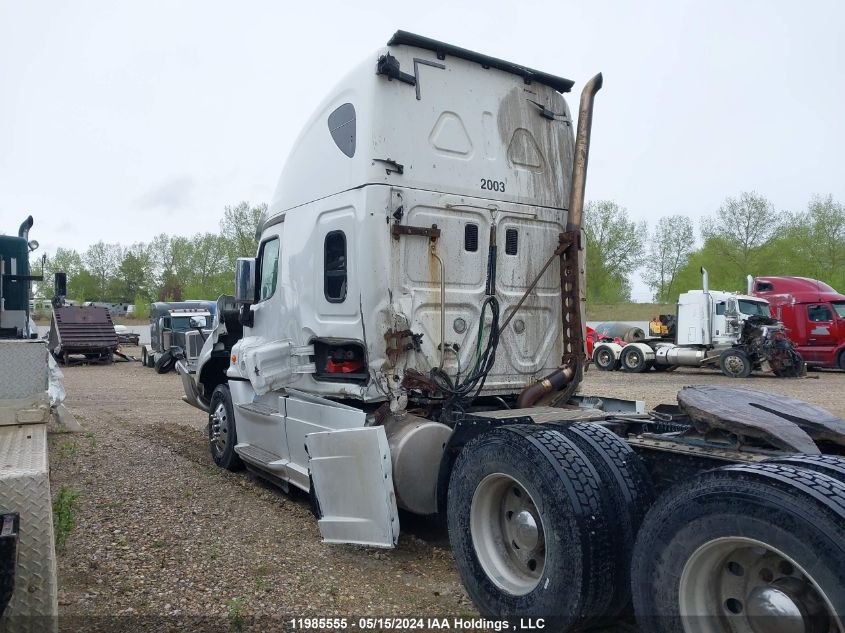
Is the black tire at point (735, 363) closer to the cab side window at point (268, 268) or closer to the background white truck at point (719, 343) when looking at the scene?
the background white truck at point (719, 343)

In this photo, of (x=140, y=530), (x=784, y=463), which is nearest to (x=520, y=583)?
(x=784, y=463)

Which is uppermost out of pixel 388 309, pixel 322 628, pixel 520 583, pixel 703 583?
pixel 388 309

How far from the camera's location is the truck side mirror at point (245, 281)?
21.9ft

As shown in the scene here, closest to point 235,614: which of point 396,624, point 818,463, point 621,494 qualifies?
point 396,624

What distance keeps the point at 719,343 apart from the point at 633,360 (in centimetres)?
276

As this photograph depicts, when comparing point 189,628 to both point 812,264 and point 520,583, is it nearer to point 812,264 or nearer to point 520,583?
point 520,583

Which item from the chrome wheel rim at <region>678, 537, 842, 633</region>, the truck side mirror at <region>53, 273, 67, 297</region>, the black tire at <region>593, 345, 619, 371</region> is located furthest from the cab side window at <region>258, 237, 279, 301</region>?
the black tire at <region>593, 345, 619, 371</region>

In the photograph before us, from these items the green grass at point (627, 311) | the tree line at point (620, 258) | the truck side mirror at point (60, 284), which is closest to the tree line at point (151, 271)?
the tree line at point (620, 258)

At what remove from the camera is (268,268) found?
21.2 feet

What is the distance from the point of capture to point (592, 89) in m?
5.54

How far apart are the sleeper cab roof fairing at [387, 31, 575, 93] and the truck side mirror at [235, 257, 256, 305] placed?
270 centimetres

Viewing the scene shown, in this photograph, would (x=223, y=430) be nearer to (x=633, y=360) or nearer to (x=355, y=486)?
(x=355, y=486)

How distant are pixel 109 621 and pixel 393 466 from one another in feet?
5.99

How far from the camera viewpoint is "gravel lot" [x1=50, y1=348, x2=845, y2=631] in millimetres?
3816
